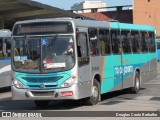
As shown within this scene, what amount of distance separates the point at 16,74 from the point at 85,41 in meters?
2.31

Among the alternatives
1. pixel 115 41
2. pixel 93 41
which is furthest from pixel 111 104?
pixel 115 41

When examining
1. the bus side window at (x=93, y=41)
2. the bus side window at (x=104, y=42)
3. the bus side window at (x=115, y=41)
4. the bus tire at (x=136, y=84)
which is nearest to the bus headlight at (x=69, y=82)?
the bus side window at (x=93, y=41)

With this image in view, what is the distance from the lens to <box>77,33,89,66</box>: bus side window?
46.1 feet

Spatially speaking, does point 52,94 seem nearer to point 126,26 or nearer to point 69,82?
point 69,82

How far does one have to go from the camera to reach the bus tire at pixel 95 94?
14.8m

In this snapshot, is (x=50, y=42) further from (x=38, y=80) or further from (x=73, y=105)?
(x=73, y=105)

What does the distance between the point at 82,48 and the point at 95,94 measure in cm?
164

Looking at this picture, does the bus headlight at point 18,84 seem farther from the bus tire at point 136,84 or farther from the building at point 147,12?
the building at point 147,12

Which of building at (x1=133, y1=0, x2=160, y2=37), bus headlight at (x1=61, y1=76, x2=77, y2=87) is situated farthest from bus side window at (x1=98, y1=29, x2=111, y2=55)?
building at (x1=133, y1=0, x2=160, y2=37)

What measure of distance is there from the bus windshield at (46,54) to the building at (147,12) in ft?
285

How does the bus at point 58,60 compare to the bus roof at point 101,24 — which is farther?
the bus roof at point 101,24

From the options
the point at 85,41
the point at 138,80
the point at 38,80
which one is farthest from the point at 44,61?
the point at 138,80

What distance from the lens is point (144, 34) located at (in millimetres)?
20422

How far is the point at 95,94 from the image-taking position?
49.4ft
